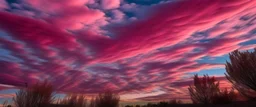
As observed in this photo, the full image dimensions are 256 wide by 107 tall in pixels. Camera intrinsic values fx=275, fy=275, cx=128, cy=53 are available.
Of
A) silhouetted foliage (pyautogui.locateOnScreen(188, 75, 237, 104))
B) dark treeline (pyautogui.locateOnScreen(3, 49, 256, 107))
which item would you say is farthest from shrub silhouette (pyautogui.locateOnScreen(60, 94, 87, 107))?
silhouetted foliage (pyautogui.locateOnScreen(188, 75, 237, 104))

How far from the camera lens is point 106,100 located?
2003 cm

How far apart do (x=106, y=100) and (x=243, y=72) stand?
9616 millimetres

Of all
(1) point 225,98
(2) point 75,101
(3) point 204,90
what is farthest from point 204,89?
(2) point 75,101

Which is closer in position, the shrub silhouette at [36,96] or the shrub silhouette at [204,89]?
the shrub silhouette at [36,96]

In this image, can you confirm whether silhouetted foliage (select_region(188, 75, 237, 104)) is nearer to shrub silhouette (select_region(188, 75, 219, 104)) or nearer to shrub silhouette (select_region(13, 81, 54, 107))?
shrub silhouette (select_region(188, 75, 219, 104))

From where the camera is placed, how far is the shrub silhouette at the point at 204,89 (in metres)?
20.1

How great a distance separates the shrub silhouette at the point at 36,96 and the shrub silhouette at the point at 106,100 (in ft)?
13.8

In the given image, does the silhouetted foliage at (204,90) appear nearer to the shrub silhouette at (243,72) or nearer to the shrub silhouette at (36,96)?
the shrub silhouette at (243,72)

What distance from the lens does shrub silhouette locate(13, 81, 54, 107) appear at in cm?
1484

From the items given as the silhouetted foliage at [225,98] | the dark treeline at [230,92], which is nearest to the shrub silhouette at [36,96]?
the dark treeline at [230,92]

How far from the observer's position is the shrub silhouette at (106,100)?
64.6 ft

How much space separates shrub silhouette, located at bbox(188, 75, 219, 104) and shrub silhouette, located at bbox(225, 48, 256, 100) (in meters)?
3.81

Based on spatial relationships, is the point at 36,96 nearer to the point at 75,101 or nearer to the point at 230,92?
the point at 75,101

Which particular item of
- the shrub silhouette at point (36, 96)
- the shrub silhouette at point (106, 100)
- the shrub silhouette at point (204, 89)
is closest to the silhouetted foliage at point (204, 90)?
the shrub silhouette at point (204, 89)
